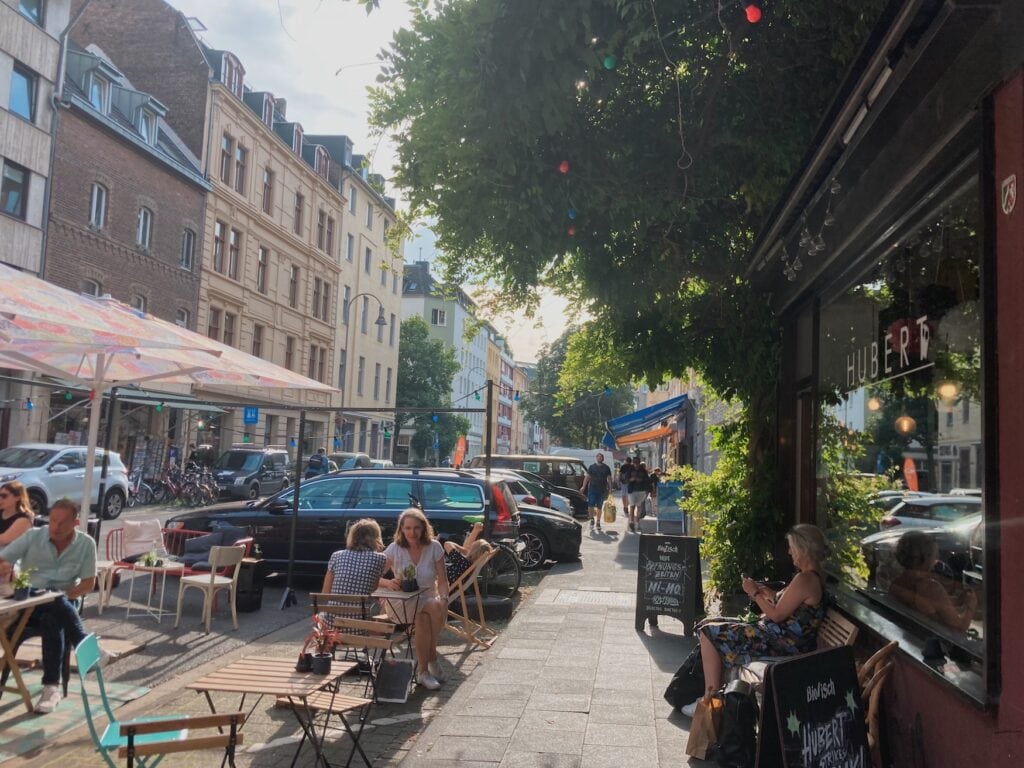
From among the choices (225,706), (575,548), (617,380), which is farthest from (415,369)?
(225,706)

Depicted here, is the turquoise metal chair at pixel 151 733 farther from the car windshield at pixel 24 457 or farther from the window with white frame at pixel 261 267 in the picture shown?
the window with white frame at pixel 261 267

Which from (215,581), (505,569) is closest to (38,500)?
(215,581)

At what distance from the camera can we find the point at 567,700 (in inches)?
248

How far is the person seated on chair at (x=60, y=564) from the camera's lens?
20.2ft

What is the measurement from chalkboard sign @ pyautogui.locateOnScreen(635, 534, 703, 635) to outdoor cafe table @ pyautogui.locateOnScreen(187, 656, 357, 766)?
178 inches

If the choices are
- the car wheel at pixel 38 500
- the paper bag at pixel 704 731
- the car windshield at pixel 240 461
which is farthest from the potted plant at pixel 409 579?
the car windshield at pixel 240 461

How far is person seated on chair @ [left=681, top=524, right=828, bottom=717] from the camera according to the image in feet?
17.9

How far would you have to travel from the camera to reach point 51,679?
6020mm

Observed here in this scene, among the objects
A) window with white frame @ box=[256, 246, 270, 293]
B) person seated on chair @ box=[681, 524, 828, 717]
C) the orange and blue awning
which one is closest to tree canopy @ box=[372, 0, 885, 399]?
person seated on chair @ box=[681, 524, 828, 717]

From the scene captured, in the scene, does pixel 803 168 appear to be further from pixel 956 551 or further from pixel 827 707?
pixel 827 707

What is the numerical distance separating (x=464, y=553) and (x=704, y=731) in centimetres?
423

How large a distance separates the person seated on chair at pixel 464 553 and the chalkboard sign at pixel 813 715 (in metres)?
4.81

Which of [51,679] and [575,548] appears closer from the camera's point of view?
[51,679]

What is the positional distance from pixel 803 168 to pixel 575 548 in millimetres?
10410
